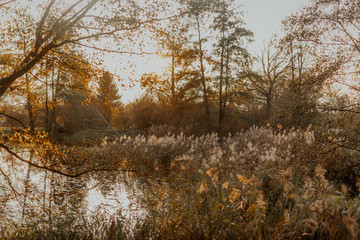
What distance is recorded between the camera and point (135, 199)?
647 centimetres

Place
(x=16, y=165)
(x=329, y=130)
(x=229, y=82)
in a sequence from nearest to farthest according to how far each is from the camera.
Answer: (x=329, y=130)
(x=16, y=165)
(x=229, y=82)

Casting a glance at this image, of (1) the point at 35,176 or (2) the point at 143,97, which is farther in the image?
(2) the point at 143,97

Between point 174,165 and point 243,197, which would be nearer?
point 243,197

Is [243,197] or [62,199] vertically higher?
[243,197]

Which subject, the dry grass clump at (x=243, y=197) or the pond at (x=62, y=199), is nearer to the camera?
the dry grass clump at (x=243, y=197)

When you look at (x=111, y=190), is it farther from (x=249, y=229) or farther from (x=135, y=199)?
(x=249, y=229)

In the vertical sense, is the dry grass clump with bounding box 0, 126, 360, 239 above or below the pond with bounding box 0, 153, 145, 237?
above

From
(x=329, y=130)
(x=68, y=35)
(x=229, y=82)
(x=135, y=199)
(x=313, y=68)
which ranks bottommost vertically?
(x=135, y=199)

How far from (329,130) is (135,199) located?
189 inches

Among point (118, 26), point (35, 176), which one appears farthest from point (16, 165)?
point (118, 26)

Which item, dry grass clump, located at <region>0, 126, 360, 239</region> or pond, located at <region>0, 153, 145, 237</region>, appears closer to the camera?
dry grass clump, located at <region>0, 126, 360, 239</region>

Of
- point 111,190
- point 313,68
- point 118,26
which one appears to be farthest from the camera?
point 111,190

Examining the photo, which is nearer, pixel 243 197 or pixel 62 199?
pixel 243 197

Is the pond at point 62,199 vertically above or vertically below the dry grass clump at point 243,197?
below
